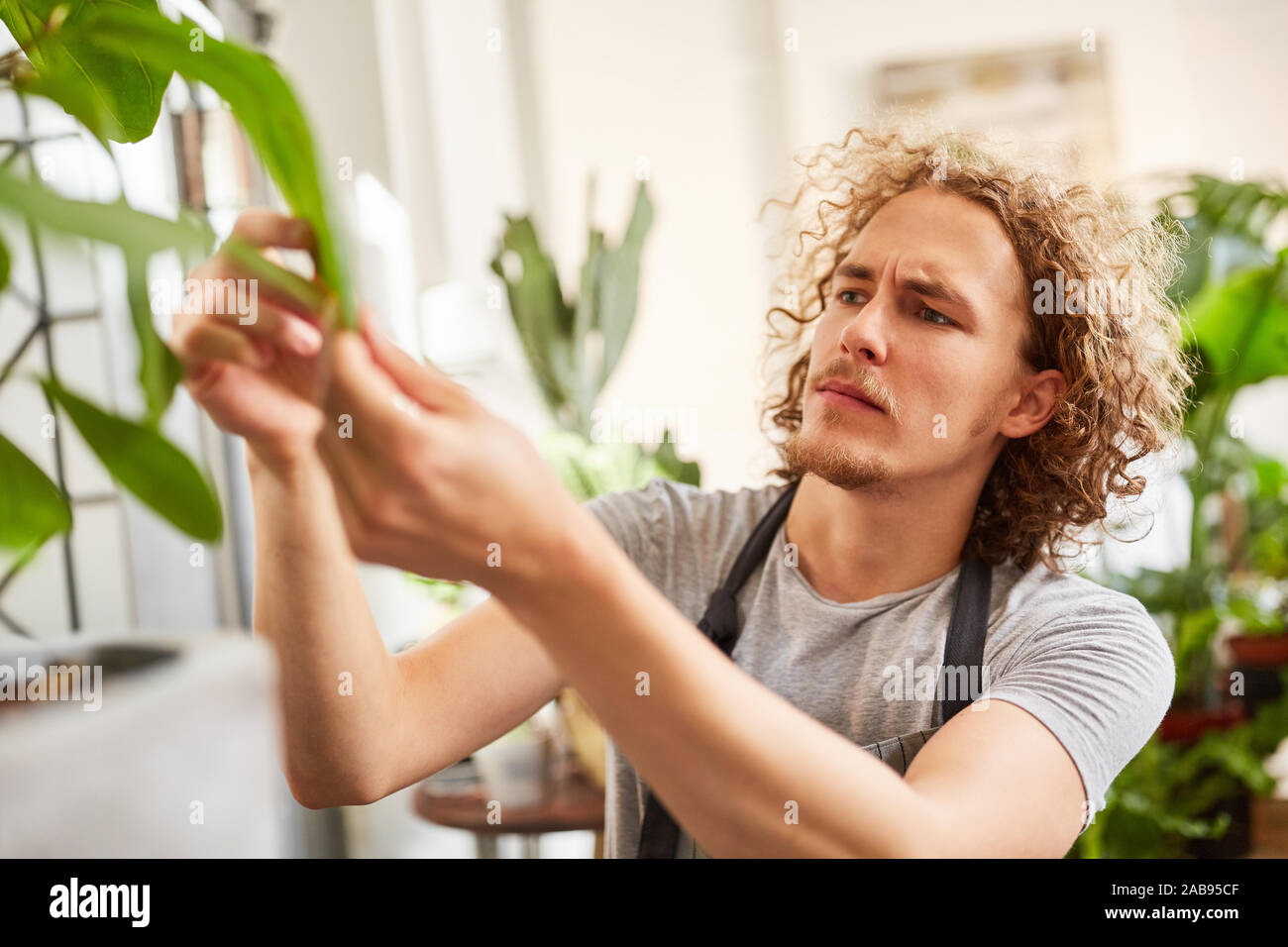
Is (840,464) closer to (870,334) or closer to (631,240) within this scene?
(870,334)

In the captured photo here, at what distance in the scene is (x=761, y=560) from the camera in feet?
3.02

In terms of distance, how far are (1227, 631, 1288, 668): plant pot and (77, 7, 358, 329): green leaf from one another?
2.33 m

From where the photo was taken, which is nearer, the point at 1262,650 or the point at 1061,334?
the point at 1061,334

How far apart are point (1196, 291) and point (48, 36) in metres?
1.51

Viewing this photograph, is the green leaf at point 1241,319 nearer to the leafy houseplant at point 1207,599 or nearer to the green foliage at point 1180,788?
the leafy houseplant at point 1207,599

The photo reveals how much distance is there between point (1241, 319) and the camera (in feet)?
Answer: 4.90

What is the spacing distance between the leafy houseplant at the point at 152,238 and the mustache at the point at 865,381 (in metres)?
0.58

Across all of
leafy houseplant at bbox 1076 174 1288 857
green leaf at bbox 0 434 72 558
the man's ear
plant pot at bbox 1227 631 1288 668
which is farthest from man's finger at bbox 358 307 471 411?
plant pot at bbox 1227 631 1288 668

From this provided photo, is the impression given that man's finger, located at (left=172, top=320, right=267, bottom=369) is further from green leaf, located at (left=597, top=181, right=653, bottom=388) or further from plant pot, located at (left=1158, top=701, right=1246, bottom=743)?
plant pot, located at (left=1158, top=701, right=1246, bottom=743)

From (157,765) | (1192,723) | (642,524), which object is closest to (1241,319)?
(1192,723)

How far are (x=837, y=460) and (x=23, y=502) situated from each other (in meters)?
0.58

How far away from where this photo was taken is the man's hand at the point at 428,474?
0.99 feet

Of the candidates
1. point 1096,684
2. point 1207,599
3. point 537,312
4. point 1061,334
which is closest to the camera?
point 1096,684
